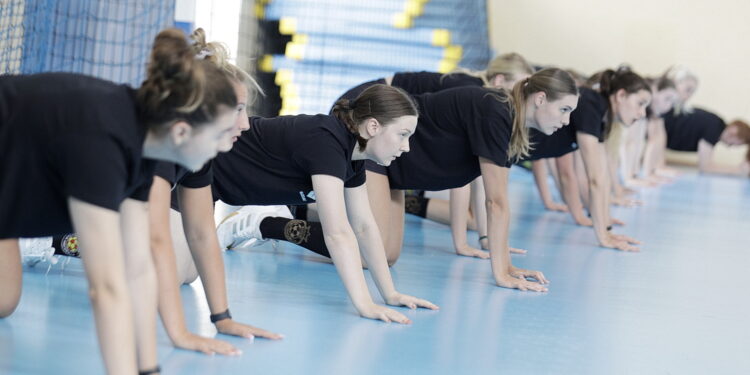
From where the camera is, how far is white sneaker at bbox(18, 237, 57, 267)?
2.54m

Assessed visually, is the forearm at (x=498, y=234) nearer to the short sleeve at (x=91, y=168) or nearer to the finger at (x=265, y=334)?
the finger at (x=265, y=334)

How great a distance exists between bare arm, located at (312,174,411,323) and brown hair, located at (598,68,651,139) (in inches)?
80.0

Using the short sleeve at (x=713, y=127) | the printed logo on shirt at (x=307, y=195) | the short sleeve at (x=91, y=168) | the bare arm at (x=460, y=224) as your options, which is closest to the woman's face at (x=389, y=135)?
the printed logo on shirt at (x=307, y=195)

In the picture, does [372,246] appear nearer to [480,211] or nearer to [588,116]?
[480,211]

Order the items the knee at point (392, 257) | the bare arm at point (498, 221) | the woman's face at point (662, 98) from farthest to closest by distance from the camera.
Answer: the woman's face at point (662, 98)
the knee at point (392, 257)
the bare arm at point (498, 221)

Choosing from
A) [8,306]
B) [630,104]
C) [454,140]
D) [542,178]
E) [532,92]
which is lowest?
[542,178]

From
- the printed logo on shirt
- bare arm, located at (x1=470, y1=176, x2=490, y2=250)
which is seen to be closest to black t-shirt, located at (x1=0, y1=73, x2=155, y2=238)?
the printed logo on shirt

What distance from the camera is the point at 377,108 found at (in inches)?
90.3

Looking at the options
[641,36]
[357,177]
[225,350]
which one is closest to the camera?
[225,350]

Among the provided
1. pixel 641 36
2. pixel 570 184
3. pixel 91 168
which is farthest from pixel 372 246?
pixel 641 36

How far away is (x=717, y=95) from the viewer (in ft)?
34.9

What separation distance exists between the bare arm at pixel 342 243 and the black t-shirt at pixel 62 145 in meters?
0.86

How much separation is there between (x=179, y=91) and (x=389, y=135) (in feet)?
3.44

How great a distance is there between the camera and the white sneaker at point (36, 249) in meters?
2.54
